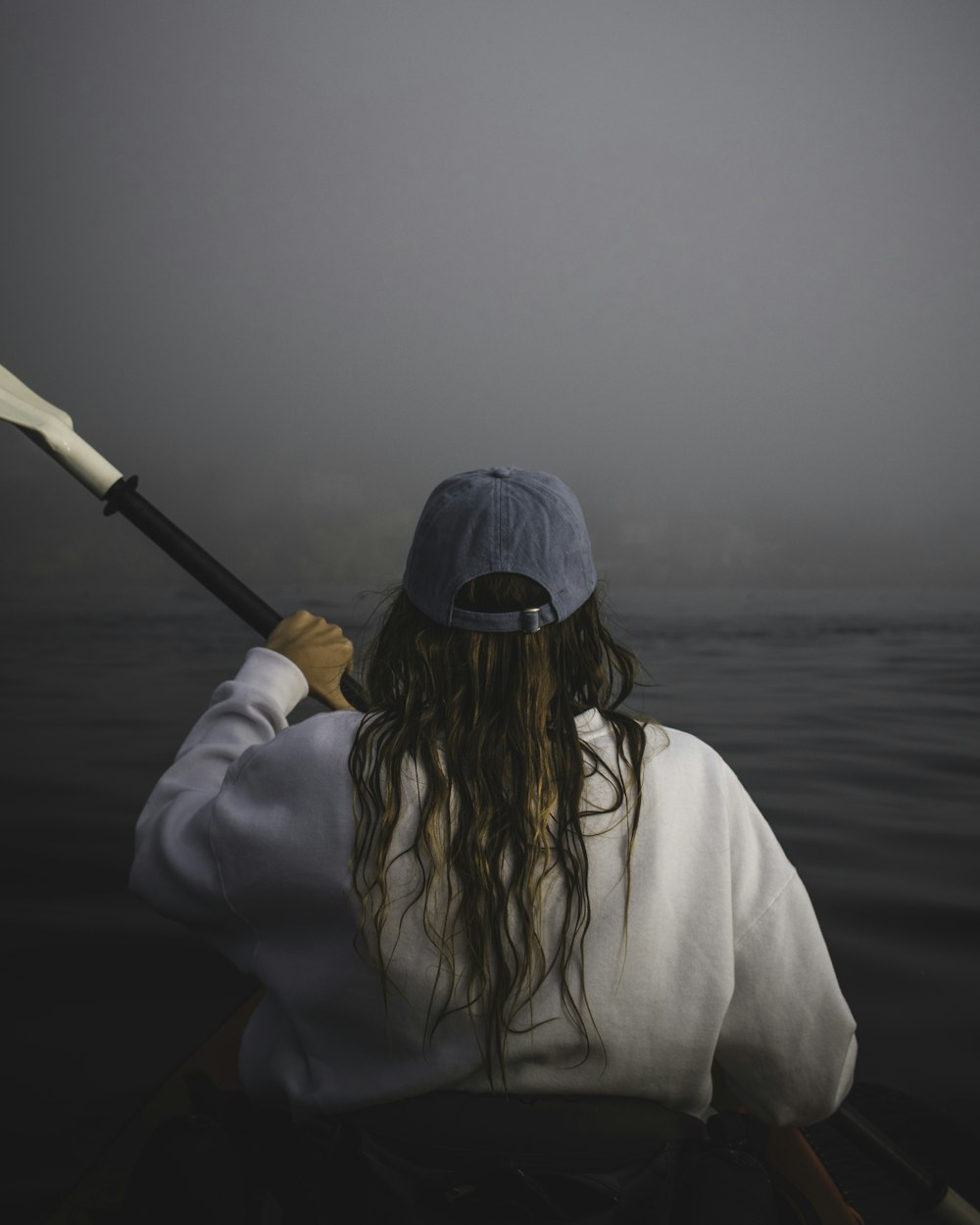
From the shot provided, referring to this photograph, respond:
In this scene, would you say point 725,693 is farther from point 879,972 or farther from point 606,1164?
point 606,1164

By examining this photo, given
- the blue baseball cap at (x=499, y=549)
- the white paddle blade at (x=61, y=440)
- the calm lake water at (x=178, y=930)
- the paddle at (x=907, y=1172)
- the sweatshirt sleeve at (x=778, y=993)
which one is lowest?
the calm lake water at (x=178, y=930)

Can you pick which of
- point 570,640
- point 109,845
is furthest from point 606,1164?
point 109,845

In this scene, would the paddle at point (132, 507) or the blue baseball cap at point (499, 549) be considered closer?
the blue baseball cap at point (499, 549)

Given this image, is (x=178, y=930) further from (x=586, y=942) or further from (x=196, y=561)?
(x=586, y=942)

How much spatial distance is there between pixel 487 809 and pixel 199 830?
0.35 m

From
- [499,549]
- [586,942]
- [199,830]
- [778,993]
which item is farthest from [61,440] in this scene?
[778,993]

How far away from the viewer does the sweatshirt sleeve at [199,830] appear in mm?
1124

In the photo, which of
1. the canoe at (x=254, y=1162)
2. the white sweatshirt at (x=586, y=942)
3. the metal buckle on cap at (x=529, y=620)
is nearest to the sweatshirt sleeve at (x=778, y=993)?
the white sweatshirt at (x=586, y=942)

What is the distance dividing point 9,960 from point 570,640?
3456 millimetres

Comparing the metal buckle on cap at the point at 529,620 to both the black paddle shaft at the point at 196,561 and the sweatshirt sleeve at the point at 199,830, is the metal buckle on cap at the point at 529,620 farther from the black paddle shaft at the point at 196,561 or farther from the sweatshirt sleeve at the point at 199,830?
the black paddle shaft at the point at 196,561

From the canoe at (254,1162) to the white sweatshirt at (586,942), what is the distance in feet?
0.44

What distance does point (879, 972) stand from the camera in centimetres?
355

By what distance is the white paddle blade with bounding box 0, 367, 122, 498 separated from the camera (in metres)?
2.32

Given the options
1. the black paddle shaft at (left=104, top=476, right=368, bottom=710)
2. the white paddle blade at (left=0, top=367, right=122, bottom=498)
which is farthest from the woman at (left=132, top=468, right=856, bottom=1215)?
the white paddle blade at (left=0, top=367, right=122, bottom=498)
